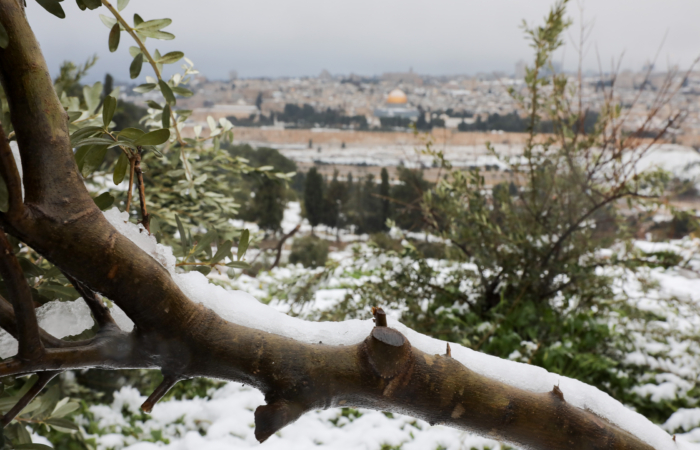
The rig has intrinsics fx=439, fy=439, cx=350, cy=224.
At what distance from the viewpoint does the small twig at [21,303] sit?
11.9 inches

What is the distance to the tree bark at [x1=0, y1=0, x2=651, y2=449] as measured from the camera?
306mm

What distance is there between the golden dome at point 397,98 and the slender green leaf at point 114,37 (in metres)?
4.53

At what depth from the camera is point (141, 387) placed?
Answer: 1.75 m

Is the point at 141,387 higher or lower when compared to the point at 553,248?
lower

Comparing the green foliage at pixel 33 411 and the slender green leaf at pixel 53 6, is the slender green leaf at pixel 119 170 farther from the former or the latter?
the green foliage at pixel 33 411

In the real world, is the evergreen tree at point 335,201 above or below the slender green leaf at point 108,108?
below

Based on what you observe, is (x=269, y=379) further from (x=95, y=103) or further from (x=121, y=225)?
(x=95, y=103)

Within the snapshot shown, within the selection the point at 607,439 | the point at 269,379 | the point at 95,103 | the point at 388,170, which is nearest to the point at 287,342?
the point at 269,379

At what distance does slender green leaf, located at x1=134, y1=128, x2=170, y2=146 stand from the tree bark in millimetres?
72

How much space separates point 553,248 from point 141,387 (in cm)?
174

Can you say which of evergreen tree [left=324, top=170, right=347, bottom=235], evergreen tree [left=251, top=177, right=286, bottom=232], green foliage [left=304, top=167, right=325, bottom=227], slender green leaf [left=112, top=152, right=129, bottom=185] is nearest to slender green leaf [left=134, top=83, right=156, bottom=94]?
slender green leaf [left=112, top=152, right=129, bottom=185]

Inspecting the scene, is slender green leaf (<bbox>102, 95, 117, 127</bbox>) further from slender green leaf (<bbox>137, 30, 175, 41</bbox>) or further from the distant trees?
the distant trees

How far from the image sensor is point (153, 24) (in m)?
0.51

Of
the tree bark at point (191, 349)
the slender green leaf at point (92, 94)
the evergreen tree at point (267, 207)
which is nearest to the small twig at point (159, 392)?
the tree bark at point (191, 349)
